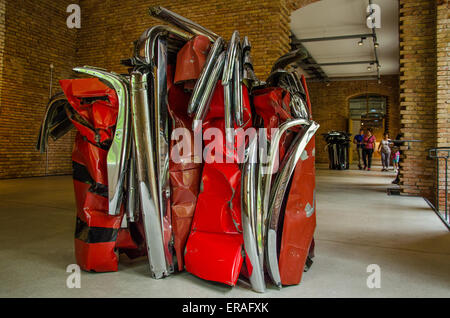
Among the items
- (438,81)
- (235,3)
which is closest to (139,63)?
(438,81)

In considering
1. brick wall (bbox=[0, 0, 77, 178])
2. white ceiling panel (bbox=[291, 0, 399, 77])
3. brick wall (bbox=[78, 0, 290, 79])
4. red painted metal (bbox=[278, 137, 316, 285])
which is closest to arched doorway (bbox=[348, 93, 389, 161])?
white ceiling panel (bbox=[291, 0, 399, 77])

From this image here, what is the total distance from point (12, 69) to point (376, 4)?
9702 mm

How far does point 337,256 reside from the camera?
2.34 m

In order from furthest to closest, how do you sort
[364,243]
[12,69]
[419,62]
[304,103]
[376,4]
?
1. [376,4]
2. [12,69]
3. [419,62]
4. [364,243]
5. [304,103]

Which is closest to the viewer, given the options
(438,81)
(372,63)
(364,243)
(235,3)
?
(364,243)

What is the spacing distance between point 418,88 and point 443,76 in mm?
594

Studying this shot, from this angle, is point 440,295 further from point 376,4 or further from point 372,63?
point 372,63

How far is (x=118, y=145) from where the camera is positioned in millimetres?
1802

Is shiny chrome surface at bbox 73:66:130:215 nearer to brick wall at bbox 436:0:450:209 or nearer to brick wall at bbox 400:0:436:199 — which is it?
brick wall at bbox 436:0:450:209

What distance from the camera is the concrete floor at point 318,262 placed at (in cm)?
170

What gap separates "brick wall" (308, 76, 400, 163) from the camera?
18047 mm

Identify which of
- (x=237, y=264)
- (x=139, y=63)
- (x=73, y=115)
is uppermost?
(x=139, y=63)

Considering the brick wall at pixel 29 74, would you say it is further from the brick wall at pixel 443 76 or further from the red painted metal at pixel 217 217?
the brick wall at pixel 443 76

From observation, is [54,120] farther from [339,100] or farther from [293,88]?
[339,100]
